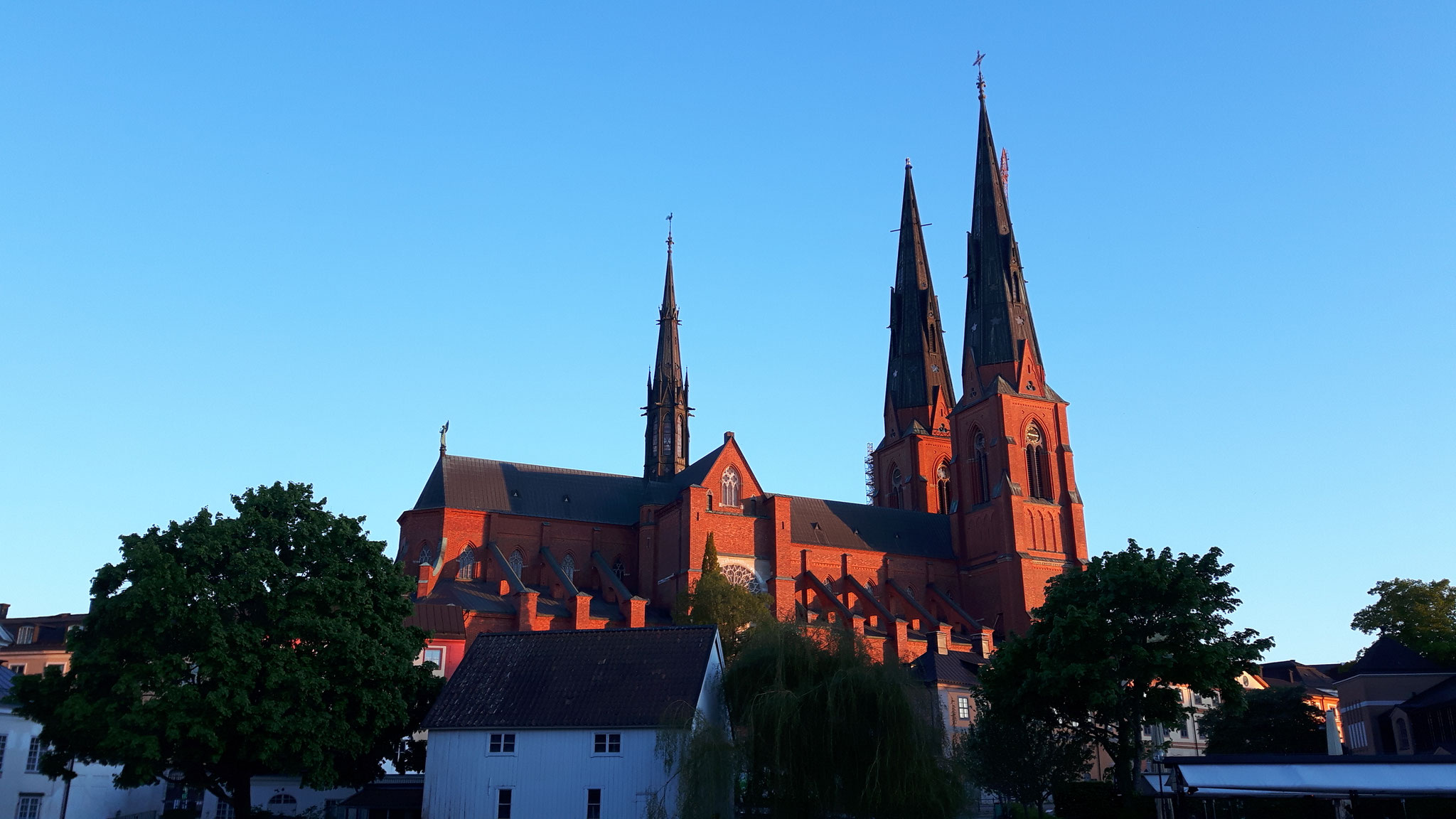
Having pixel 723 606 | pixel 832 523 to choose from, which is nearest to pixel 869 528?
pixel 832 523

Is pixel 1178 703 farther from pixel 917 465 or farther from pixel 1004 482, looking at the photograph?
pixel 917 465

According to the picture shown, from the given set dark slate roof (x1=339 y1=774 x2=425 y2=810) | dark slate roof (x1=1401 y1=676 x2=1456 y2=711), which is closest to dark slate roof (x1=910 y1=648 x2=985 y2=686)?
dark slate roof (x1=1401 y1=676 x2=1456 y2=711)

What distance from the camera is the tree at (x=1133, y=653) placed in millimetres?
38406

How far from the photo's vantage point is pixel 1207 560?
40.7 meters

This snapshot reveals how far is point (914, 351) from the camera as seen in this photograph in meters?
94.4

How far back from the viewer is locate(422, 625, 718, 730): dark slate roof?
1428 inches

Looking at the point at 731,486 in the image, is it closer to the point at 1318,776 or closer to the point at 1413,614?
the point at 1413,614

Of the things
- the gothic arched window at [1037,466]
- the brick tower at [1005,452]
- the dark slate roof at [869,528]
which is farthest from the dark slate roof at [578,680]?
the gothic arched window at [1037,466]

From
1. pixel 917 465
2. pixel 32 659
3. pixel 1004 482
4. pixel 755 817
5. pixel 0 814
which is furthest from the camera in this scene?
pixel 917 465

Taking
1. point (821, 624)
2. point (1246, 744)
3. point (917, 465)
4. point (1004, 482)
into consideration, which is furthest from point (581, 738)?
point (917, 465)

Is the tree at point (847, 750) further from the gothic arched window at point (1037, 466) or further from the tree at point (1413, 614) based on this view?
the gothic arched window at point (1037, 466)

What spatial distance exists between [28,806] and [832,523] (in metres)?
48.2

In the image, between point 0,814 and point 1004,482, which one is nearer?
point 0,814

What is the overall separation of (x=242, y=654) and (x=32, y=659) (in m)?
42.1
